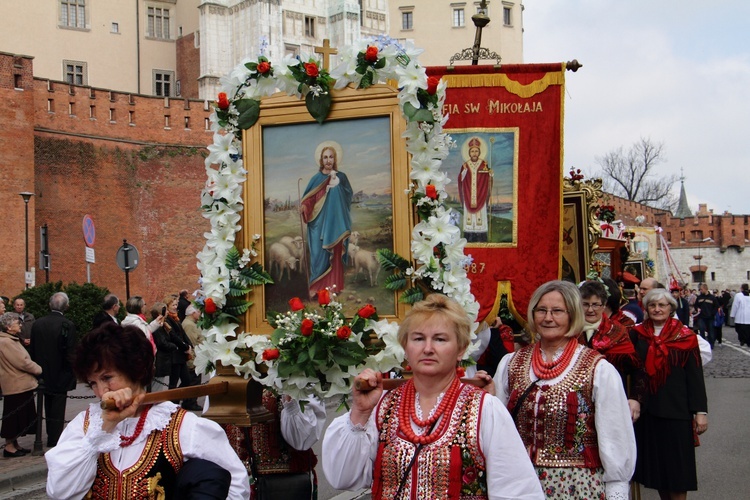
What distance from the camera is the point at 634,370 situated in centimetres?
647

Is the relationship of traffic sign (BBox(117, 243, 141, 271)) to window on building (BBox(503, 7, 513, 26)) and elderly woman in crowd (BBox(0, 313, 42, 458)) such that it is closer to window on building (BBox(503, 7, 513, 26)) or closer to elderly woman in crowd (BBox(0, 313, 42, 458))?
elderly woman in crowd (BBox(0, 313, 42, 458))

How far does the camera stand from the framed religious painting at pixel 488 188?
7617mm

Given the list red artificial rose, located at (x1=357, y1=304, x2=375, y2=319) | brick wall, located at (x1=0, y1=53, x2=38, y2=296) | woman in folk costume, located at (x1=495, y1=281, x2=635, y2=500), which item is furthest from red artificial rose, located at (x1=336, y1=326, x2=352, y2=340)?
brick wall, located at (x1=0, y1=53, x2=38, y2=296)

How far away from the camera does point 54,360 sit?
38.1 feet

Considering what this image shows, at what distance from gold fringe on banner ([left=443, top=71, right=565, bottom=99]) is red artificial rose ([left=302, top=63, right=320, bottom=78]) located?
249 centimetres

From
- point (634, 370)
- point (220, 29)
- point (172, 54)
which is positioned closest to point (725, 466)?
point (634, 370)

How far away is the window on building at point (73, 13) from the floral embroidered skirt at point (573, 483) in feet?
171

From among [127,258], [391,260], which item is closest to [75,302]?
[127,258]

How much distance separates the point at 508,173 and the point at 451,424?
14.3 feet

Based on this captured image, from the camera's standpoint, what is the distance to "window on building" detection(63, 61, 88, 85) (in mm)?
52000

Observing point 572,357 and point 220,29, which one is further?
point 220,29

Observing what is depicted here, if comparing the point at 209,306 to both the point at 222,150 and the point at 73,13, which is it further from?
the point at 73,13

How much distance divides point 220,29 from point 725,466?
153 ft

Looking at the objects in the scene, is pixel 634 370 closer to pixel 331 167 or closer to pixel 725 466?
pixel 331 167
